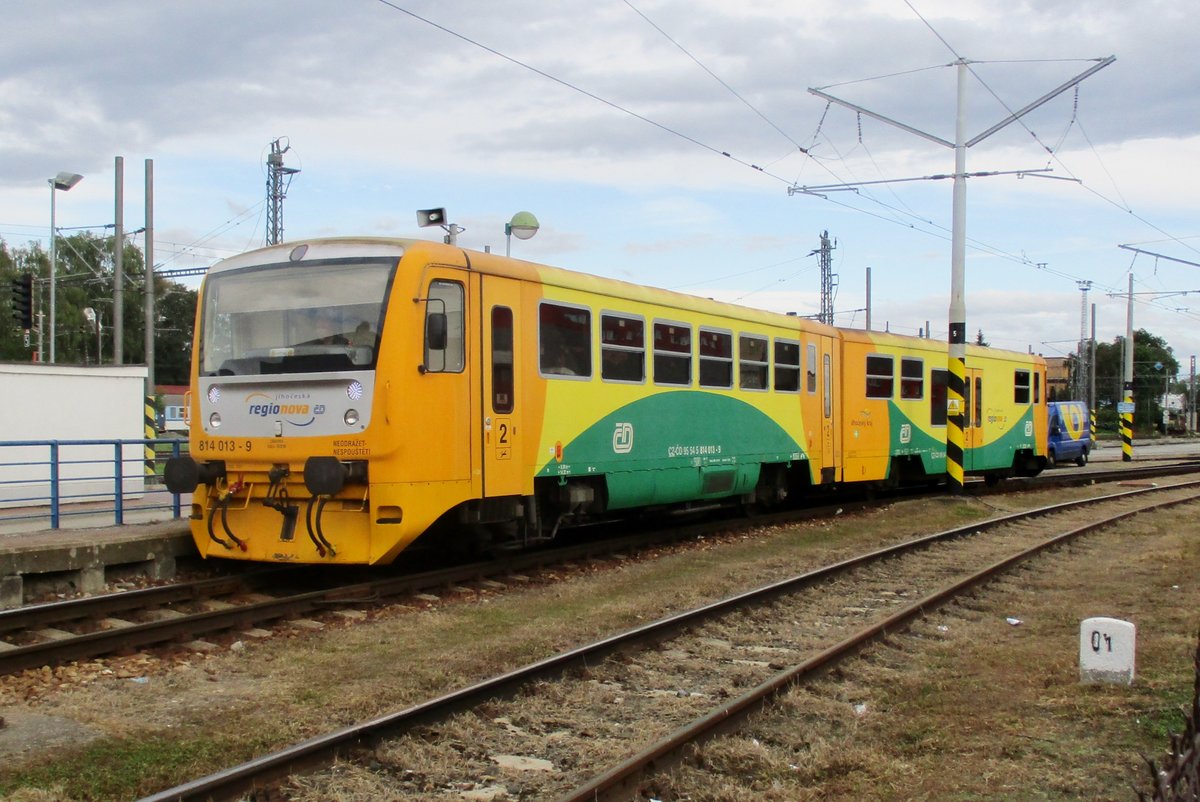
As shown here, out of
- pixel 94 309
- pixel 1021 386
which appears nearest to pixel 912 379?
pixel 1021 386

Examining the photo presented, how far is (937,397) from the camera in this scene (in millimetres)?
21328

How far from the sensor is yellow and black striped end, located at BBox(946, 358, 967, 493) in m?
19.7

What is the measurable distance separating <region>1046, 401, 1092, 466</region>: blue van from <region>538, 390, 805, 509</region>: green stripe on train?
22.0m

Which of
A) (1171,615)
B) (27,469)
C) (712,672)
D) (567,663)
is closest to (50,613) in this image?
(567,663)

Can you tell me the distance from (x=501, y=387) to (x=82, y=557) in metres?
4.13

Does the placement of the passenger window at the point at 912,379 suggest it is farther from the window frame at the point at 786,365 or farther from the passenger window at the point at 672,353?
the passenger window at the point at 672,353

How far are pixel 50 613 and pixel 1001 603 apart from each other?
8040mm

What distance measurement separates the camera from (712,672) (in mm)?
7504

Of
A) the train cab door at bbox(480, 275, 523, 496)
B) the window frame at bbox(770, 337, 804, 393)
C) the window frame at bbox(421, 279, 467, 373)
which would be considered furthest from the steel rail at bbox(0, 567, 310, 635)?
the window frame at bbox(770, 337, 804, 393)

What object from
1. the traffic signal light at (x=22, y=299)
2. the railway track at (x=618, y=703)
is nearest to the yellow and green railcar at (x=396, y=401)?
the railway track at (x=618, y=703)

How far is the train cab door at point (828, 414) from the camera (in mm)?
17578

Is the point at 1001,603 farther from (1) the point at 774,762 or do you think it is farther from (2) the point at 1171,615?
(1) the point at 774,762

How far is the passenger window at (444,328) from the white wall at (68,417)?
21.3ft

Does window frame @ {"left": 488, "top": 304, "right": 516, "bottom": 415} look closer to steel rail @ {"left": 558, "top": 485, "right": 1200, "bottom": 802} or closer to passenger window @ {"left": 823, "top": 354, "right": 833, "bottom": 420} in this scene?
steel rail @ {"left": 558, "top": 485, "right": 1200, "bottom": 802}
